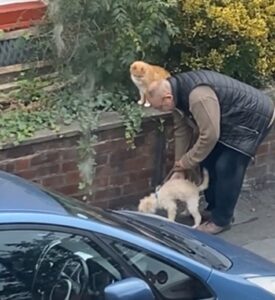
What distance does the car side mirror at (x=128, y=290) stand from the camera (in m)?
4.24

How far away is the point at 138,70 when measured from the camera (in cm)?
788

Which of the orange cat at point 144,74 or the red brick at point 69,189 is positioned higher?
the orange cat at point 144,74

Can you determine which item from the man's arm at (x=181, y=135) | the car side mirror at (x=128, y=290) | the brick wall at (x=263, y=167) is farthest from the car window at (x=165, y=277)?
the brick wall at (x=263, y=167)

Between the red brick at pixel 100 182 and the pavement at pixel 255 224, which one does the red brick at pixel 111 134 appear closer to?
the red brick at pixel 100 182

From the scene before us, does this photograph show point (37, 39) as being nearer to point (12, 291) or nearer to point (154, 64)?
point (154, 64)

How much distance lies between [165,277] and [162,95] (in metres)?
2.92

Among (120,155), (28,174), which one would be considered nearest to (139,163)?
(120,155)

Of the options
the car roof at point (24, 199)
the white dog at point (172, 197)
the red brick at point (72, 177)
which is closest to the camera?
the car roof at point (24, 199)

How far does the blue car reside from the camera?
14.0ft

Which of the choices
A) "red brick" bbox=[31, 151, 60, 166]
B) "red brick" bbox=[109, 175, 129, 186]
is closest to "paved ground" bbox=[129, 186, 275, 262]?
"red brick" bbox=[109, 175, 129, 186]

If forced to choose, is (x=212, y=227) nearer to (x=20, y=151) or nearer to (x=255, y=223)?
(x=255, y=223)

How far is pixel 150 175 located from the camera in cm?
848

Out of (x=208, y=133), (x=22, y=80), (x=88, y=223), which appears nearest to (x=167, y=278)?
(x=88, y=223)

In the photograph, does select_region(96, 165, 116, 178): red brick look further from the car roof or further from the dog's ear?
the car roof
